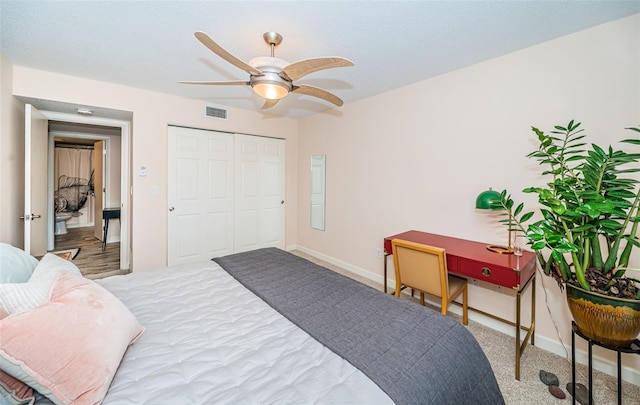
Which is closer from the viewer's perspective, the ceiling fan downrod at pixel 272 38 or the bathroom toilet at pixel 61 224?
the ceiling fan downrod at pixel 272 38

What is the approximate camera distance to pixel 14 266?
1253mm

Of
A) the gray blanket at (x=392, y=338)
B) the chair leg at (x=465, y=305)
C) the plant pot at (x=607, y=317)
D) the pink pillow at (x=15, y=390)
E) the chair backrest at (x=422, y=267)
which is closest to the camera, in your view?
the pink pillow at (x=15, y=390)

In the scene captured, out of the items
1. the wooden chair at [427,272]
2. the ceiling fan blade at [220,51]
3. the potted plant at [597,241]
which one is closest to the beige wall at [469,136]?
the wooden chair at [427,272]

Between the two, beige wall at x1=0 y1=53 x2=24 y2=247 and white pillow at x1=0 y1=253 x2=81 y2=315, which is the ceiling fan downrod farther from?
beige wall at x1=0 y1=53 x2=24 y2=247

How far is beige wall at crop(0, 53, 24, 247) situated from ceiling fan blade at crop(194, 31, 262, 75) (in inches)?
94.1

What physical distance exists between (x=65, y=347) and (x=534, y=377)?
8.55 ft

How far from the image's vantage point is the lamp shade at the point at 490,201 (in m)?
2.05

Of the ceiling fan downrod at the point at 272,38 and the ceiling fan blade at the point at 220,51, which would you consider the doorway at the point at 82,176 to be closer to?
the ceiling fan downrod at the point at 272,38

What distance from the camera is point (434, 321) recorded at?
133cm

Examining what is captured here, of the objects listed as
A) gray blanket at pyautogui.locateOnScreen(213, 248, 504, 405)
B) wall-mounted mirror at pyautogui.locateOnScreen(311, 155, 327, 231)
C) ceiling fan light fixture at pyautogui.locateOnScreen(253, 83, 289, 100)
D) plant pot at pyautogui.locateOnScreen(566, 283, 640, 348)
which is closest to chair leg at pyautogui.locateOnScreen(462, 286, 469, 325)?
plant pot at pyautogui.locateOnScreen(566, 283, 640, 348)

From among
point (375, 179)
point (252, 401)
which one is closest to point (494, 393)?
point (252, 401)

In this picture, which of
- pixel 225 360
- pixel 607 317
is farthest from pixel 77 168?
pixel 607 317

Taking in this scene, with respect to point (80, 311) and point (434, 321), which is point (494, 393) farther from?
point (80, 311)

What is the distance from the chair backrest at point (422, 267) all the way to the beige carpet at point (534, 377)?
61 cm
